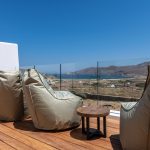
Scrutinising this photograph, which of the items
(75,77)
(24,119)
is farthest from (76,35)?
(24,119)

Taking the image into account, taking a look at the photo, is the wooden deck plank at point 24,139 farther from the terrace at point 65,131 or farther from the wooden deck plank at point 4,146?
the wooden deck plank at point 4,146

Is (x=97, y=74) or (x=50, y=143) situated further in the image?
(x=97, y=74)

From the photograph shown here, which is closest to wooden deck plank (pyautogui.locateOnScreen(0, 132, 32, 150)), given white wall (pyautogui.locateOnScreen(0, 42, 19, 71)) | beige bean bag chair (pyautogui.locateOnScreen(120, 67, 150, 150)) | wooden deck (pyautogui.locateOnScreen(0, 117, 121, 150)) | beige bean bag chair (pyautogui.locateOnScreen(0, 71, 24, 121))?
wooden deck (pyautogui.locateOnScreen(0, 117, 121, 150))

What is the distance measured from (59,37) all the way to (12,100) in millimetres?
23387

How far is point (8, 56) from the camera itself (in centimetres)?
588

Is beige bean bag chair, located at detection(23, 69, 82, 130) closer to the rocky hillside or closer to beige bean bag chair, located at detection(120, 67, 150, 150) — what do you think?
beige bean bag chair, located at detection(120, 67, 150, 150)

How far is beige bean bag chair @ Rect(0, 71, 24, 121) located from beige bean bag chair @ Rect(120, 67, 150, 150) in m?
1.96

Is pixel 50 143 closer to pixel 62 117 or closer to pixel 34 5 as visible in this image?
pixel 62 117

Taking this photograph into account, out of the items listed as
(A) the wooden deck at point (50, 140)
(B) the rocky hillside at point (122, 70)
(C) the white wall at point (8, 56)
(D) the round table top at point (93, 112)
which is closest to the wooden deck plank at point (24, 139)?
(A) the wooden deck at point (50, 140)

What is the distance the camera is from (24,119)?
12.7 ft

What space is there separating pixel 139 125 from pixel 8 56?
457 cm

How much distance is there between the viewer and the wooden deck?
2576 millimetres

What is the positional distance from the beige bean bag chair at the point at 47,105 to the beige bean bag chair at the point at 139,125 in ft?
3.52

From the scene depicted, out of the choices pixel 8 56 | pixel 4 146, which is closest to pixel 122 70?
pixel 8 56
